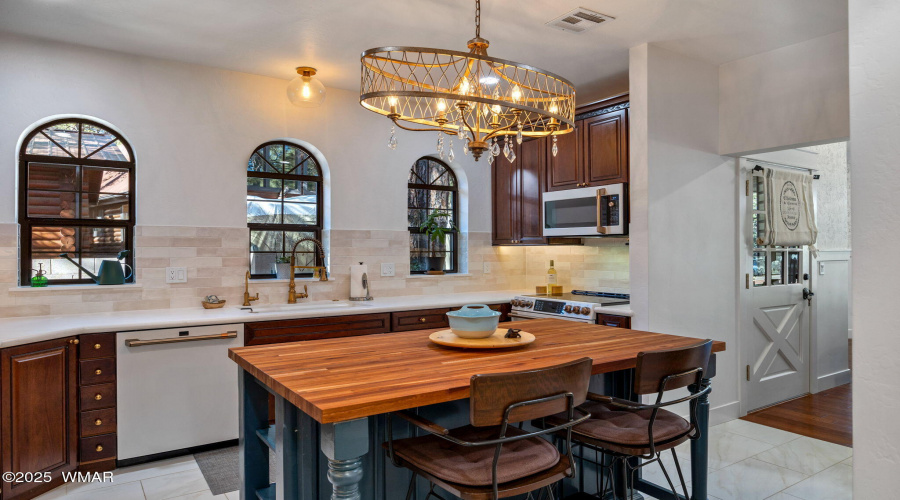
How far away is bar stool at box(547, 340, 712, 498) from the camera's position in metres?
1.93

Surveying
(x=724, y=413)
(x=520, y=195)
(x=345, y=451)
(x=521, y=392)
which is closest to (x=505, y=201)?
(x=520, y=195)

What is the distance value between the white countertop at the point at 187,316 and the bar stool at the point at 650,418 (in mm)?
1569

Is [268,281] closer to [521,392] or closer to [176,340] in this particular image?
[176,340]

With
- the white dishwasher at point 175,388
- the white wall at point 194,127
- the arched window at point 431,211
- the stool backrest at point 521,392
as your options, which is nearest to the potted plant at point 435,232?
the arched window at point 431,211

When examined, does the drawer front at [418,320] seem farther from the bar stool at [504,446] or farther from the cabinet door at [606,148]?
the bar stool at [504,446]

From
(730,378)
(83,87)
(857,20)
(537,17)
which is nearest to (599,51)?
(537,17)

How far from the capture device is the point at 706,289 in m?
3.94

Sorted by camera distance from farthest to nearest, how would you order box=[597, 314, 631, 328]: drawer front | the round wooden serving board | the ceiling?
box=[597, 314, 631, 328]: drawer front, the ceiling, the round wooden serving board

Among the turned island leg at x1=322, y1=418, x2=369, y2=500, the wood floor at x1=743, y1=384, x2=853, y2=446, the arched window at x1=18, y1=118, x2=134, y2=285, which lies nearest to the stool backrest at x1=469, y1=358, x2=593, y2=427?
the turned island leg at x1=322, y1=418, x2=369, y2=500

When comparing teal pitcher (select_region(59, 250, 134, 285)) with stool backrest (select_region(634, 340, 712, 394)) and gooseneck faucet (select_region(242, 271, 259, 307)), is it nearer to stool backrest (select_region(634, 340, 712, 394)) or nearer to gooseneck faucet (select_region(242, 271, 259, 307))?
gooseneck faucet (select_region(242, 271, 259, 307))

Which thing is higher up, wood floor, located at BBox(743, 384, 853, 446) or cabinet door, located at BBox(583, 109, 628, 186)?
cabinet door, located at BBox(583, 109, 628, 186)

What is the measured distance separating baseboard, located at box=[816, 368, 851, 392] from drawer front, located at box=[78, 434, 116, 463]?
5.31 metres

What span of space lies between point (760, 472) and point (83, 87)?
15.5 feet

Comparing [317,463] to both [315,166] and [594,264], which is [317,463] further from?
[594,264]
